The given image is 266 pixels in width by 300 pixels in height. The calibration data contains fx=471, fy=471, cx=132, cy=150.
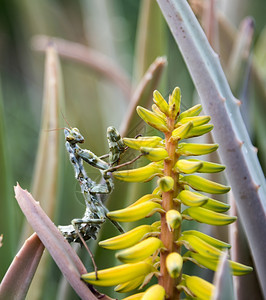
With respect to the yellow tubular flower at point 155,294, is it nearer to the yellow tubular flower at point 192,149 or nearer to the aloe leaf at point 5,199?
the yellow tubular flower at point 192,149

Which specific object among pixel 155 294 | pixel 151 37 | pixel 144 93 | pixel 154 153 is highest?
pixel 151 37

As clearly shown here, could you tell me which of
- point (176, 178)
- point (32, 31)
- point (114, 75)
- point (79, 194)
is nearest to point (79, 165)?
point (79, 194)

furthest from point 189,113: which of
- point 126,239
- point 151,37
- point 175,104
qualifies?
point 151,37

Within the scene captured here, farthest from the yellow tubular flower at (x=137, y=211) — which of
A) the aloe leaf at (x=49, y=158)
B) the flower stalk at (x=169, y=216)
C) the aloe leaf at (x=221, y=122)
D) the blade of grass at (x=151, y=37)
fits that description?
the blade of grass at (x=151, y=37)

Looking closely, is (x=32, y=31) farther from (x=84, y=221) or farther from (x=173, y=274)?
(x=173, y=274)

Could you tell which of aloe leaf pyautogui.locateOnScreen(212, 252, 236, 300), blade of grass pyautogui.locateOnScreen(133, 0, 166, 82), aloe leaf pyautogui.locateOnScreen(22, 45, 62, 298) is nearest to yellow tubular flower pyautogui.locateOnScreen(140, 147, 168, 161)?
aloe leaf pyautogui.locateOnScreen(212, 252, 236, 300)

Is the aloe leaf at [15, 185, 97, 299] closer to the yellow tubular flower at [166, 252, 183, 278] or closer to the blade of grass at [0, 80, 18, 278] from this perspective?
the yellow tubular flower at [166, 252, 183, 278]

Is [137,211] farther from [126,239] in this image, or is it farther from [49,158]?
[49,158]
